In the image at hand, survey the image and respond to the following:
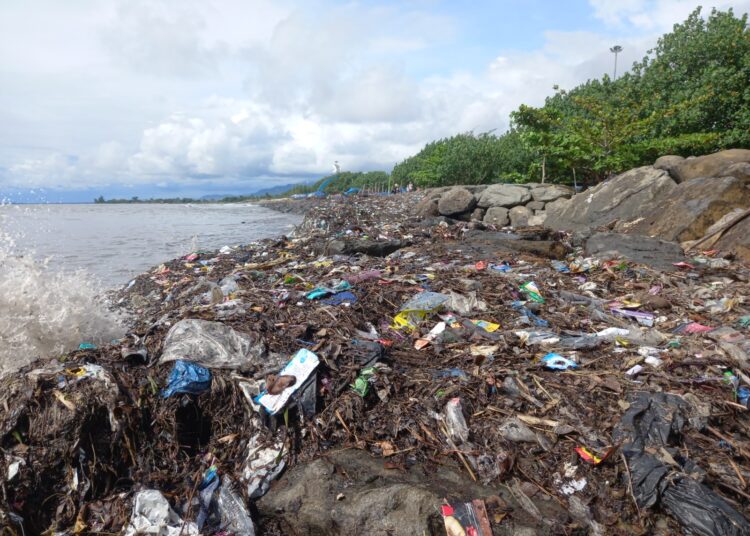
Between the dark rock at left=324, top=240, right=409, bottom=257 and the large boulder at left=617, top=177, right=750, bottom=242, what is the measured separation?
483 cm

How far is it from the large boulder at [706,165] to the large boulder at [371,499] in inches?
383

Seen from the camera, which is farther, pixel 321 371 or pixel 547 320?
pixel 547 320

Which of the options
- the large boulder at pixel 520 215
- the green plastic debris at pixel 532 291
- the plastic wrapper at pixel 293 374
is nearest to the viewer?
the plastic wrapper at pixel 293 374

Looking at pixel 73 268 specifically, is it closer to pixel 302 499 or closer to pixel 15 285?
pixel 15 285

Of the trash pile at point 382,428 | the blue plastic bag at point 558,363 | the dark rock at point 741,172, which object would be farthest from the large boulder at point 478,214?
the blue plastic bag at point 558,363

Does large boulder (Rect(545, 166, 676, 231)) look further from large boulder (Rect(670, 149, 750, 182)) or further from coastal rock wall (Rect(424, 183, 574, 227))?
coastal rock wall (Rect(424, 183, 574, 227))

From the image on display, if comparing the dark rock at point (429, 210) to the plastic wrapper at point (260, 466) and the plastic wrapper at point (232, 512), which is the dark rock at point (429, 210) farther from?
the plastic wrapper at point (232, 512)

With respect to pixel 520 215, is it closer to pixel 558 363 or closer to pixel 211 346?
pixel 558 363

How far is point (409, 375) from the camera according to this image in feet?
10.1

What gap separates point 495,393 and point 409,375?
592 mm

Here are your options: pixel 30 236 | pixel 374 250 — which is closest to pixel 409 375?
pixel 374 250

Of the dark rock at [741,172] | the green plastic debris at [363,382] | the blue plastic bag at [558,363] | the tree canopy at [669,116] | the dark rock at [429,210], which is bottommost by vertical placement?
the blue plastic bag at [558,363]

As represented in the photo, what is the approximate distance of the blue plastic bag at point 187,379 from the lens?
2740mm

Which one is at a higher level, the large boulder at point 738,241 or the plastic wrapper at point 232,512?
the large boulder at point 738,241
